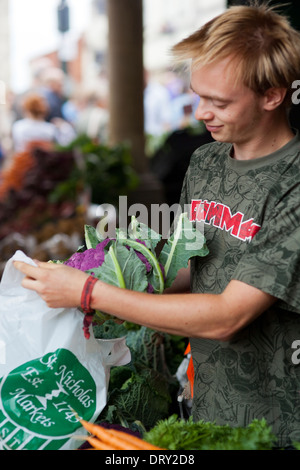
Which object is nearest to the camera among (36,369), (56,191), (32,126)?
(36,369)

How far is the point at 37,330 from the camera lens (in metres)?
1.88

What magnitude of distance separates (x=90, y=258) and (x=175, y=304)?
1.15 feet

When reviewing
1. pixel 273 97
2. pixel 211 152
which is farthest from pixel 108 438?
pixel 273 97

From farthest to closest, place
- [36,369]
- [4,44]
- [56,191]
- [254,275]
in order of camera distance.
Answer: [4,44] < [56,191] < [36,369] < [254,275]

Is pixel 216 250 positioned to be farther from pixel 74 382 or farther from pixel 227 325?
pixel 74 382

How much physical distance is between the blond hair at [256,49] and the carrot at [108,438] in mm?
1040

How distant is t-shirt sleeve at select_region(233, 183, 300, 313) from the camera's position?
1.63m

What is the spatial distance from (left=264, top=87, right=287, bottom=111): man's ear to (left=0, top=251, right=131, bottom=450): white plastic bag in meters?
0.82

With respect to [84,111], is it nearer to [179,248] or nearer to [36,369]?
[179,248]

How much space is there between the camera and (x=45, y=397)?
6.19 ft

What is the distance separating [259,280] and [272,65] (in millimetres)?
580

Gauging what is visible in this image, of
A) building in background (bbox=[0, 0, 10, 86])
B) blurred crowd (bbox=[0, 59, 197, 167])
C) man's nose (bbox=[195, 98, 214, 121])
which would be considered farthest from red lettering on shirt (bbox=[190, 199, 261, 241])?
building in background (bbox=[0, 0, 10, 86])

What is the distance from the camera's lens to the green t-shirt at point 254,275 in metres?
1.67
